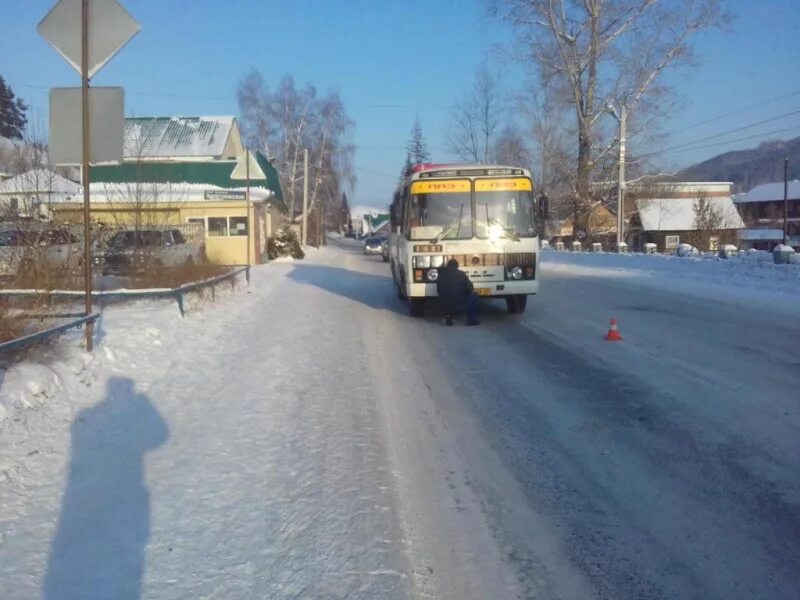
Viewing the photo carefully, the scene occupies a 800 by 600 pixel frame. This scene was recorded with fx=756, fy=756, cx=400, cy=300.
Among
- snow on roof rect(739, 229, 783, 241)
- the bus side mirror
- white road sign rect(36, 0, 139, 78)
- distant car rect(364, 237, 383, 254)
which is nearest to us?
white road sign rect(36, 0, 139, 78)

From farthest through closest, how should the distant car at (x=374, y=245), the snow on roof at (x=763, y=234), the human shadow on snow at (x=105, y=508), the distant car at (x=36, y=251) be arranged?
1. the snow on roof at (x=763, y=234)
2. the distant car at (x=374, y=245)
3. the distant car at (x=36, y=251)
4. the human shadow on snow at (x=105, y=508)

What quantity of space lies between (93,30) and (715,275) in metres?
18.3

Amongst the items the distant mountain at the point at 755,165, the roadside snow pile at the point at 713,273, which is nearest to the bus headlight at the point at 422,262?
the roadside snow pile at the point at 713,273

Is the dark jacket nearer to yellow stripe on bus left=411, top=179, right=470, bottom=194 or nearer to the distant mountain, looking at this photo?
yellow stripe on bus left=411, top=179, right=470, bottom=194

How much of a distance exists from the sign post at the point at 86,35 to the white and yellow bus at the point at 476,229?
6903 mm

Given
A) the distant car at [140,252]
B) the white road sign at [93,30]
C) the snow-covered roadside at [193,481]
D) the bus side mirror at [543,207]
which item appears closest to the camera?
the snow-covered roadside at [193,481]

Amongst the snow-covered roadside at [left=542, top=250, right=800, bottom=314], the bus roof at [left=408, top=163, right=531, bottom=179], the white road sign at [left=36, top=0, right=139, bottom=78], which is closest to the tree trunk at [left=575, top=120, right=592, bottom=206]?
the snow-covered roadside at [left=542, top=250, right=800, bottom=314]

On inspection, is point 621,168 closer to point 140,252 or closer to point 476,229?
point 476,229

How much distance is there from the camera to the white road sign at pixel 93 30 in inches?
338

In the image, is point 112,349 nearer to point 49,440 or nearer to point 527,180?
point 49,440

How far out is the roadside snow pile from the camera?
17812 millimetres

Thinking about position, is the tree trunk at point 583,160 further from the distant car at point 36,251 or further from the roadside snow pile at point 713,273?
the distant car at point 36,251

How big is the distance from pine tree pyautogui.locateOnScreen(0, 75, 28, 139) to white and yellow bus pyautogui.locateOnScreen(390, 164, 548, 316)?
54.9 meters

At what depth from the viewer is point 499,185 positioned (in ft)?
47.6
